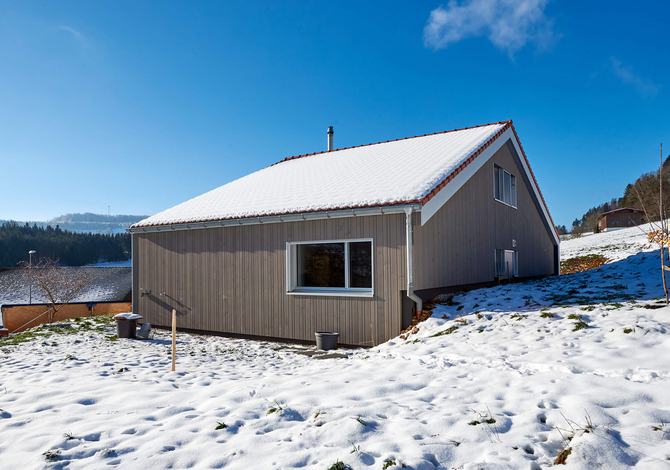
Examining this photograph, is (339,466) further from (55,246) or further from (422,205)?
(55,246)

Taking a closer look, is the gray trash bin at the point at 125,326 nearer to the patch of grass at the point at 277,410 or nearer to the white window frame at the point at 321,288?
the white window frame at the point at 321,288

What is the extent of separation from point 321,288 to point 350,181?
2.80m

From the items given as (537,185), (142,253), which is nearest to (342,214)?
(142,253)

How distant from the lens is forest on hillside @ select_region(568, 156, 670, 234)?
6.98 metres

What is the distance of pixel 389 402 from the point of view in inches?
171

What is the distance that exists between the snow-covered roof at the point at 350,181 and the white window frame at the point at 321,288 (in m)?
0.73

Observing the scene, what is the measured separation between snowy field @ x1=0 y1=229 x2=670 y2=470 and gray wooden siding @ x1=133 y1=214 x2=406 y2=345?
92cm

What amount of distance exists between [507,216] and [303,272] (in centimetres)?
746

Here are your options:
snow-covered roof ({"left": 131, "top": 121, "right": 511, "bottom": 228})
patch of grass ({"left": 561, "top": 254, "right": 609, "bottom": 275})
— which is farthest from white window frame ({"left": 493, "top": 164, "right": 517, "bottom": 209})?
patch of grass ({"left": 561, "top": 254, "right": 609, "bottom": 275})

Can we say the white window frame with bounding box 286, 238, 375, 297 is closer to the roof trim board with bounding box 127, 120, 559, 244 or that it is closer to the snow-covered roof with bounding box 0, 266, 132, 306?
the roof trim board with bounding box 127, 120, 559, 244

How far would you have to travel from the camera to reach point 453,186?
9430 millimetres

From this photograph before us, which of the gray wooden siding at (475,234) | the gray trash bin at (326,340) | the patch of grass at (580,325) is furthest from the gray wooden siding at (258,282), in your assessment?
the patch of grass at (580,325)

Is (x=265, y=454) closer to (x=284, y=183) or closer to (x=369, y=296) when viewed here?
(x=369, y=296)

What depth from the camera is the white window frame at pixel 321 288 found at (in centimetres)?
852
